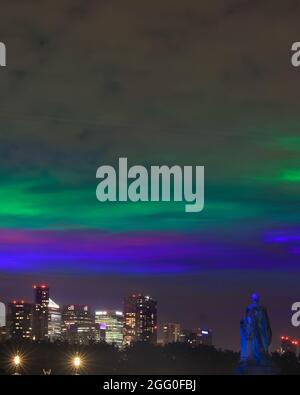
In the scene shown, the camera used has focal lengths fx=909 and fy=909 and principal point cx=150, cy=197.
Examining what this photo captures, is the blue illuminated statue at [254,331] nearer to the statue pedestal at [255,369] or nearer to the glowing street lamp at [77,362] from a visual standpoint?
the statue pedestal at [255,369]

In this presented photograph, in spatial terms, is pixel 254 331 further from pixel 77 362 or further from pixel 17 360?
pixel 77 362

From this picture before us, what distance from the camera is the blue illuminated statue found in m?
55.4

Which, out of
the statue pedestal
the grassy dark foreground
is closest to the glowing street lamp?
the grassy dark foreground

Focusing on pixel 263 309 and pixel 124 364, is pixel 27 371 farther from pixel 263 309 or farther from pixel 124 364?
pixel 263 309

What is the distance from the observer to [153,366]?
12350 cm

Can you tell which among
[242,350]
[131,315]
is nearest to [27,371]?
[131,315]

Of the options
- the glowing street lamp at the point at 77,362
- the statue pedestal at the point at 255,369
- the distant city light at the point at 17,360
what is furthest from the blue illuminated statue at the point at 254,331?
the glowing street lamp at the point at 77,362

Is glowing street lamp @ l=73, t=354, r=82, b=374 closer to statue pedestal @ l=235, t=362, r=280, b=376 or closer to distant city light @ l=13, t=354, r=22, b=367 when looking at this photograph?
distant city light @ l=13, t=354, r=22, b=367

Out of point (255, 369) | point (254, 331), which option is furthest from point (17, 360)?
point (254, 331)

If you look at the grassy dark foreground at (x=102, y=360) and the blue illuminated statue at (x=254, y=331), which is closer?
the blue illuminated statue at (x=254, y=331)

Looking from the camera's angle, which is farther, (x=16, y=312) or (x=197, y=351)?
(x=16, y=312)

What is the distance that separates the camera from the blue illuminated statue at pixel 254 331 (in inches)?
2181

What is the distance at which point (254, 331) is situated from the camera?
55344 millimetres
